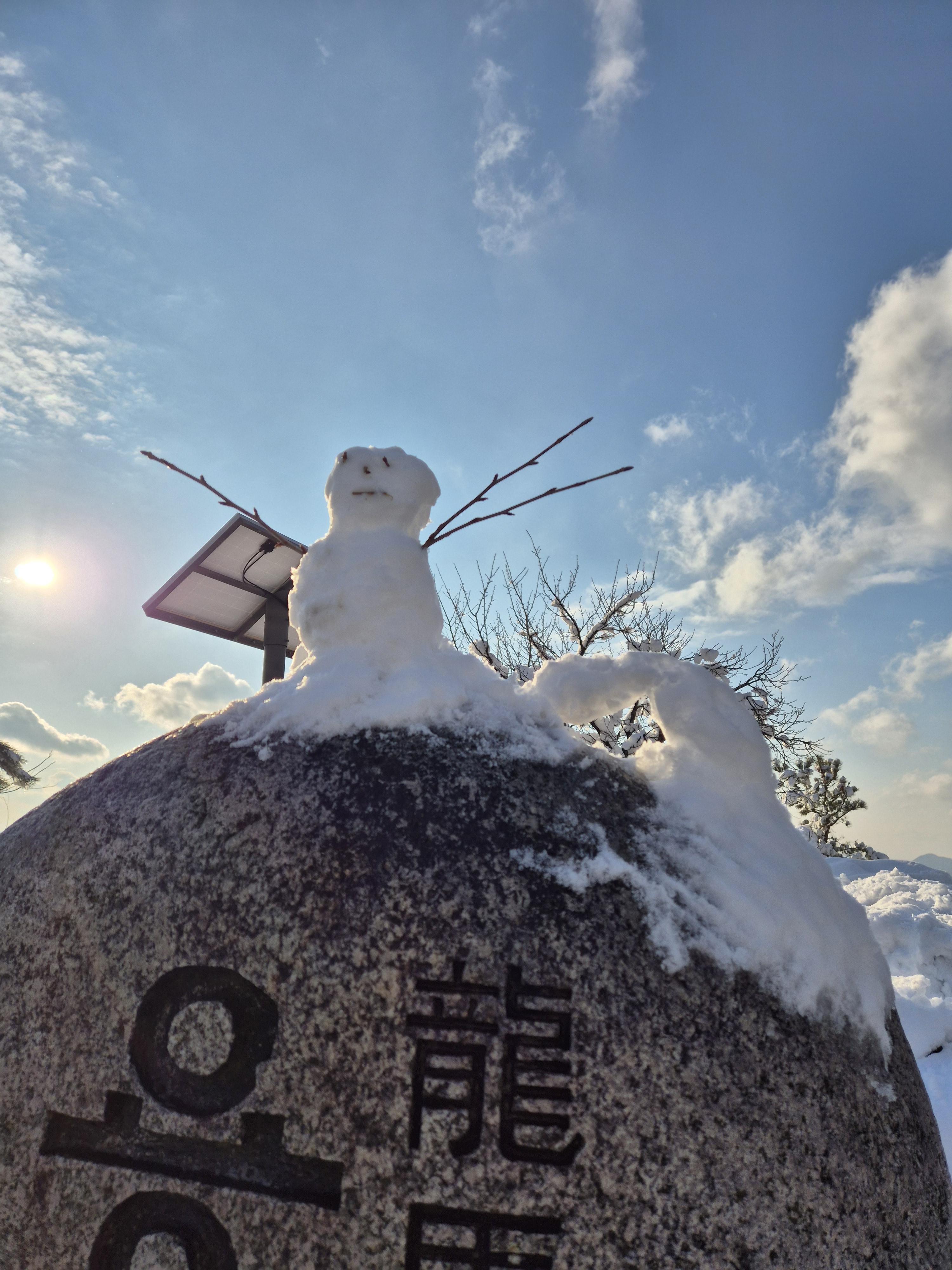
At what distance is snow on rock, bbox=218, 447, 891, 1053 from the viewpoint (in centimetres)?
148

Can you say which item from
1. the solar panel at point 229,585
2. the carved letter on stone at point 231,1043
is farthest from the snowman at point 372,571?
the solar panel at point 229,585

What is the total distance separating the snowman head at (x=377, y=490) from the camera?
222 centimetres

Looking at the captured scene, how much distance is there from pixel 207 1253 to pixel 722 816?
4.37 ft

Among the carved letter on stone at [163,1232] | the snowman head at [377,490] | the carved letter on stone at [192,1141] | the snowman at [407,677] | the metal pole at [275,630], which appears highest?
the metal pole at [275,630]

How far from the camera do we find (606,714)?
1.95m

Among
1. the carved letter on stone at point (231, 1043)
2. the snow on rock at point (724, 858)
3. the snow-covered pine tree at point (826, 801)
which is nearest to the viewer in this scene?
the carved letter on stone at point (231, 1043)

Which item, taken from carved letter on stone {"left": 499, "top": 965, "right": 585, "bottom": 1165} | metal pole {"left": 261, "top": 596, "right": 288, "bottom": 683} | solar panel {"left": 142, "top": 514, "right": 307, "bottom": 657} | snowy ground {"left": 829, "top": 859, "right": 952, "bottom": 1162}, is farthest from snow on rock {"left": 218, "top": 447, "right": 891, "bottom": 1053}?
metal pole {"left": 261, "top": 596, "right": 288, "bottom": 683}

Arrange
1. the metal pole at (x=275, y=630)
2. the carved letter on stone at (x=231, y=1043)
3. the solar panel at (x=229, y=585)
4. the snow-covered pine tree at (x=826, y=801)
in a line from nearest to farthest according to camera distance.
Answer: the carved letter on stone at (x=231, y=1043), the solar panel at (x=229, y=585), the metal pole at (x=275, y=630), the snow-covered pine tree at (x=826, y=801)

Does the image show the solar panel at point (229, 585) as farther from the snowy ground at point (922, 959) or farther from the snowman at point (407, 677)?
the snowy ground at point (922, 959)

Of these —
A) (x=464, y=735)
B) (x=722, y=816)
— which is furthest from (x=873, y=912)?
(x=464, y=735)

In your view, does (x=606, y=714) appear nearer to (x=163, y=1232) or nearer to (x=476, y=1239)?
(x=476, y=1239)

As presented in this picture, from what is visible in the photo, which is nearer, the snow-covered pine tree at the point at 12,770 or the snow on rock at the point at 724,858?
the snow on rock at the point at 724,858

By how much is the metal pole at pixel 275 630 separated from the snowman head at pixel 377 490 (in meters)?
3.52

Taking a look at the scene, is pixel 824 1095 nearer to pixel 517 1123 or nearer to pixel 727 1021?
pixel 727 1021
